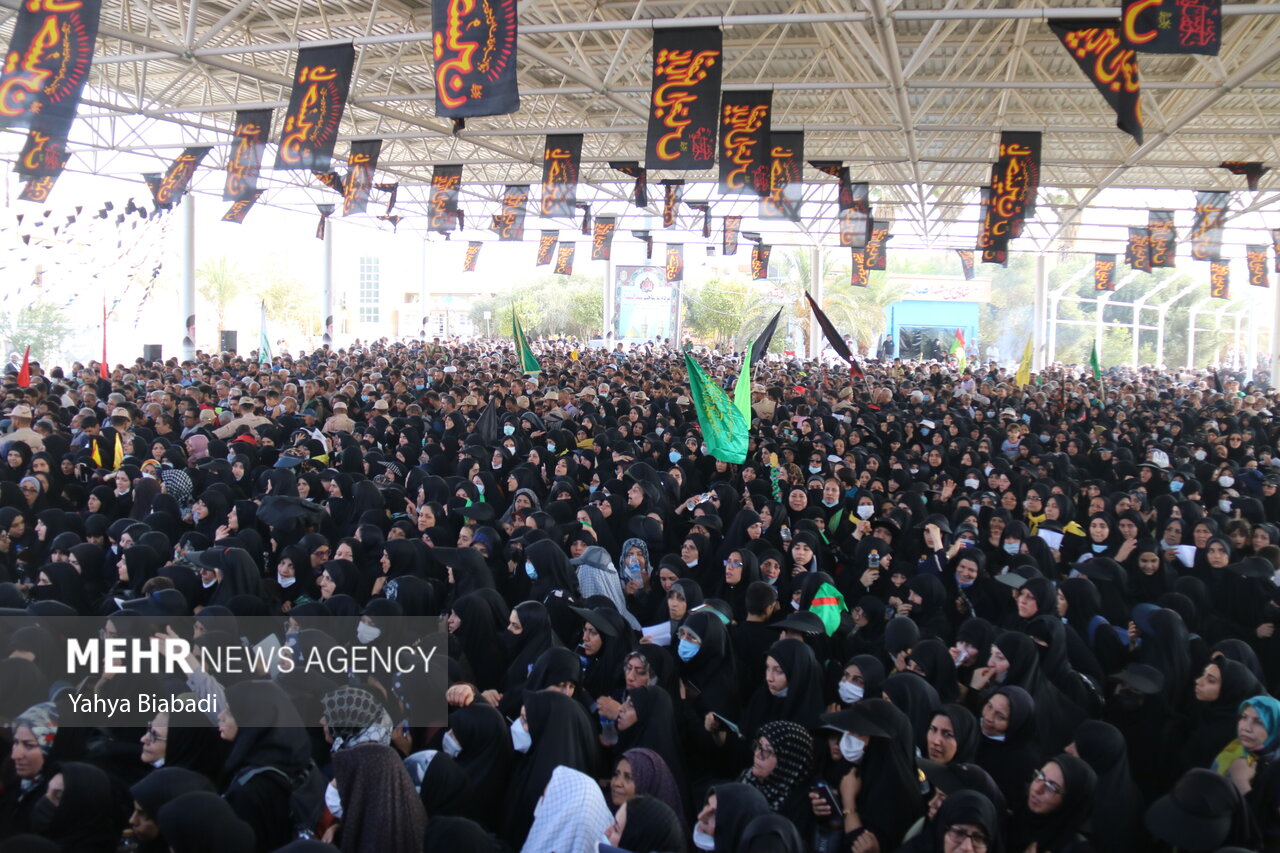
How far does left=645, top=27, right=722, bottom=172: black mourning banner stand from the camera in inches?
442

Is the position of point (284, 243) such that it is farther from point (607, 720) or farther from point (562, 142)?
point (607, 720)

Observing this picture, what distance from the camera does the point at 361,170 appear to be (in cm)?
1883

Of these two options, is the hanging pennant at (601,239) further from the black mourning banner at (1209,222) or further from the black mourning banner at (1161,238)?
the black mourning banner at (1209,222)

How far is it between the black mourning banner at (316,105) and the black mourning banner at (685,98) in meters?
3.93

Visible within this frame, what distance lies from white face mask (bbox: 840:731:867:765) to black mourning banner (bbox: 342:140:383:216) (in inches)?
651

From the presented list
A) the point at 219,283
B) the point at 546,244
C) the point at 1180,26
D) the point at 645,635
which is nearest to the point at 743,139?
the point at 1180,26

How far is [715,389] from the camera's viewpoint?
1050cm

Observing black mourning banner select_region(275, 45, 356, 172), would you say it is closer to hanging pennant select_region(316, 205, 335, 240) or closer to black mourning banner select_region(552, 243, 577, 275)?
hanging pennant select_region(316, 205, 335, 240)

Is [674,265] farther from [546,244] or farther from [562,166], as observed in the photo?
[562,166]

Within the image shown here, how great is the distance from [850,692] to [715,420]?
572cm

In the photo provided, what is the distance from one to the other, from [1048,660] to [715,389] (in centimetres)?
568

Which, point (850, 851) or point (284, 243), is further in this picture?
point (284, 243)

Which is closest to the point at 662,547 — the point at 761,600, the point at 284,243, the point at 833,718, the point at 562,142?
the point at 761,600

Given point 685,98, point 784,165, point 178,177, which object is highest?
point 178,177
